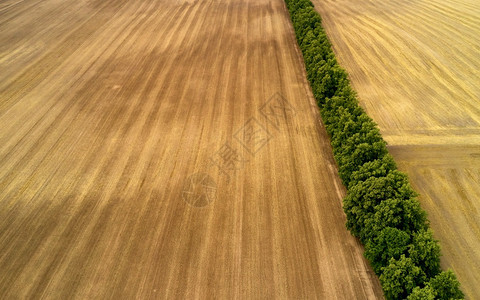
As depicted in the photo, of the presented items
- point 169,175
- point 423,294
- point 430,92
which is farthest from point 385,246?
point 430,92

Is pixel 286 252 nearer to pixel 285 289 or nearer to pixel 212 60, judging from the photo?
pixel 285 289

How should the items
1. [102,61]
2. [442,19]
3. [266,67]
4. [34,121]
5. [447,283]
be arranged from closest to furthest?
[447,283] < [34,121] < [266,67] < [102,61] < [442,19]

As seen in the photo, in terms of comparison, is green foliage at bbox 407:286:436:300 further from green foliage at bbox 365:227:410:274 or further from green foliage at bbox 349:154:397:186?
green foliage at bbox 349:154:397:186

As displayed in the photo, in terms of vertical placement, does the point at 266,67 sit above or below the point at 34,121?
above

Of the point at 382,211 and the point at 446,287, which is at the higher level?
the point at 382,211

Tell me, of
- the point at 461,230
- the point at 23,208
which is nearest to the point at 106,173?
the point at 23,208

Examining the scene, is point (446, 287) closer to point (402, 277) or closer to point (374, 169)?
point (402, 277)
